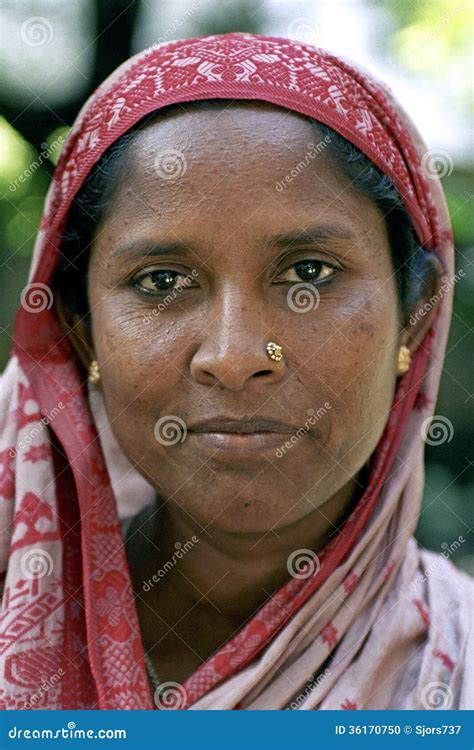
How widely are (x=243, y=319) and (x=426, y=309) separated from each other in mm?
557

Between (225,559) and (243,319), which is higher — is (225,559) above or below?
below

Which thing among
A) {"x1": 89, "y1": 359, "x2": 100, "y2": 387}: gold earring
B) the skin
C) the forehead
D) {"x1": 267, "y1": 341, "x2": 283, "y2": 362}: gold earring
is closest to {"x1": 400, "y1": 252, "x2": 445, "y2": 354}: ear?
the skin

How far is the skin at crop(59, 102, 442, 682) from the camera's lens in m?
1.58

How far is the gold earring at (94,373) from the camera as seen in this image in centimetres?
188

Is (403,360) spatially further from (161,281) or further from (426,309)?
(161,281)

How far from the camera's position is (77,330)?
1.93 metres

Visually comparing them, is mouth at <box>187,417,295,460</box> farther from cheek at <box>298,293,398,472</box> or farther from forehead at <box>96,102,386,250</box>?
forehead at <box>96,102,386,250</box>

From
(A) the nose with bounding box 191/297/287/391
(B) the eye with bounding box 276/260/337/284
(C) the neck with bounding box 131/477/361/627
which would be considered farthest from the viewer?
(C) the neck with bounding box 131/477/361/627

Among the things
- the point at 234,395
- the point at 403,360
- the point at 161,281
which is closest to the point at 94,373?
the point at 161,281

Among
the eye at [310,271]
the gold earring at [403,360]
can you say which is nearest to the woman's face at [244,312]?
the eye at [310,271]

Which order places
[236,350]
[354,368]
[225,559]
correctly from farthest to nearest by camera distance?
1. [225,559]
2. [354,368]
3. [236,350]

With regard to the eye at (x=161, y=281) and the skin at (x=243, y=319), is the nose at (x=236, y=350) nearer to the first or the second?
the skin at (x=243, y=319)

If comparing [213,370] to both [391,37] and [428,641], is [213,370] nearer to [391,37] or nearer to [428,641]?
[428,641]

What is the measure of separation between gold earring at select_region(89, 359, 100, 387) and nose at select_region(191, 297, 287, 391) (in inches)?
14.1
